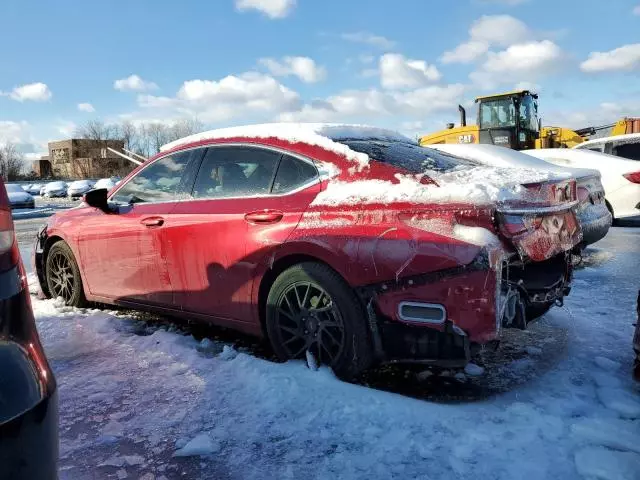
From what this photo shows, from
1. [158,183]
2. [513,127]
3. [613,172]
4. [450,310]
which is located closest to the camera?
[450,310]

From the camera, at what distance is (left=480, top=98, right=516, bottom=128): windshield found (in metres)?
15.4

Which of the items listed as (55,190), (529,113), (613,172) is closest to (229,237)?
(613,172)

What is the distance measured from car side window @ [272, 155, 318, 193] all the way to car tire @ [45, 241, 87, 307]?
2446mm

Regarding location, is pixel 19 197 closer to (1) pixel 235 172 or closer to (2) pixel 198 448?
(1) pixel 235 172

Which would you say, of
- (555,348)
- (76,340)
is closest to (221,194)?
(76,340)

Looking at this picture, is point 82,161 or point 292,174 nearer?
point 292,174

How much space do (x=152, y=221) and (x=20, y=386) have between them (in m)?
2.59

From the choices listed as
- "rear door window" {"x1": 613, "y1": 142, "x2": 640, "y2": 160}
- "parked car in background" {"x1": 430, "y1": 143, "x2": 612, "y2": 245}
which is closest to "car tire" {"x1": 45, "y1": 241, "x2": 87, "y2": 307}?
"parked car in background" {"x1": 430, "y1": 143, "x2": 612, "y2": 245}

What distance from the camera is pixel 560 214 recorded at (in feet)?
10.0

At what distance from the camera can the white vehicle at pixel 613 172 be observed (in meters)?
8.39

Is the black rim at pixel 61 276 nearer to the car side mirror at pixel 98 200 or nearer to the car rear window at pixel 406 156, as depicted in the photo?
the car side mirror at pixel 98 200

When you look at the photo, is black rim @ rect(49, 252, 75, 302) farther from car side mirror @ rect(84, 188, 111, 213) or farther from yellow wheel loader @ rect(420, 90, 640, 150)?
yellow wheel loader @ rect(420, 90, 640, 150)

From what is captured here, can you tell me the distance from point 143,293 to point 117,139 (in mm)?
74251

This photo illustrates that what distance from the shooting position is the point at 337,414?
2.62 m
